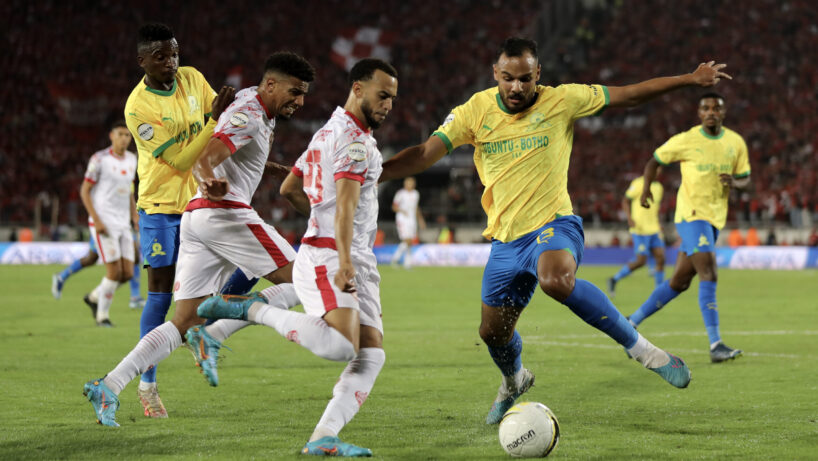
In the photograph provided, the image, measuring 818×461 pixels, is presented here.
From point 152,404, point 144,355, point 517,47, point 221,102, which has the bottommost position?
point 152,404

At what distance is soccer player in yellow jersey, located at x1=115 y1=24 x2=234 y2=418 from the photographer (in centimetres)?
609

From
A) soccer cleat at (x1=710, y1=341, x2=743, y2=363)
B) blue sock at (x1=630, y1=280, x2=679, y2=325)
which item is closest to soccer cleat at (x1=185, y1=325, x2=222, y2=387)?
soccer cleat at (x1=710, y1=341, x2=743, y2=363)

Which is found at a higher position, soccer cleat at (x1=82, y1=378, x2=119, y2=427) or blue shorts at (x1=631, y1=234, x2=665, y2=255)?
soccer cleat at (x1=82, y1=378, x2=119, y2=427)

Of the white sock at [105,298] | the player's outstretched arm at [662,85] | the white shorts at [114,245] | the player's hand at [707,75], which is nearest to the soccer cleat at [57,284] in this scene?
the white shorts at [114,245]

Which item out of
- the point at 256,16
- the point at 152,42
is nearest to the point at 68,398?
the point at 152,42

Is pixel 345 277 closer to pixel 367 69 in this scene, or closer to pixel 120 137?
pixel 367 69

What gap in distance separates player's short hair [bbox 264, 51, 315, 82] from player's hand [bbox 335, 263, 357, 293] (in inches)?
57.9

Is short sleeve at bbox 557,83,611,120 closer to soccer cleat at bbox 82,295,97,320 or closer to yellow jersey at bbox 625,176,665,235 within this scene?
soccer cleat at bbox 82,295,97,320

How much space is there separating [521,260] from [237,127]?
1803mm

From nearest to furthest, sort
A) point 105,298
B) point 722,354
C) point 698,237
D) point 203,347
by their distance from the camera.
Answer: point 203,347 → point 722,354 → point 698,237 → point 105,298

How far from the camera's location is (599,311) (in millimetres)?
5660

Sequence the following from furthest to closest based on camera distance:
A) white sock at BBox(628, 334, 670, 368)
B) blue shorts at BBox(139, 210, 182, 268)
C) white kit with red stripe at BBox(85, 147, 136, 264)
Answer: white kit with red stripe at BBox(85, 147, 136, 264) < blue shorts at BBox(139, 210, 182, 268) < white sock at BBox(628, 334, 670, 368)

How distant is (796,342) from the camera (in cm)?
1020

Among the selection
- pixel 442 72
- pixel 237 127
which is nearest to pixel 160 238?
pixel 237 127
